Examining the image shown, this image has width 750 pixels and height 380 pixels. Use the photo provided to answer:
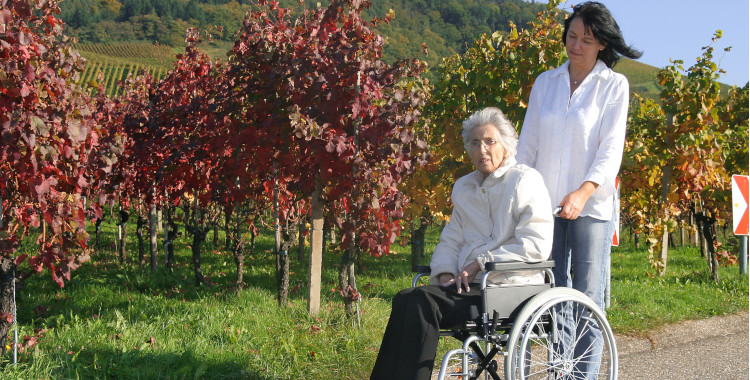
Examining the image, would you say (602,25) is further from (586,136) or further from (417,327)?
(417,327)

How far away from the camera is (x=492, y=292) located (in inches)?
99.9

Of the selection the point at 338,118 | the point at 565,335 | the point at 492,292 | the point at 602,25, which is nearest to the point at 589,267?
the point at 565,335

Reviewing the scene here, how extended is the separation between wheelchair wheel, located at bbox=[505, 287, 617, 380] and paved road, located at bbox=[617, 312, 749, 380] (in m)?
1.20

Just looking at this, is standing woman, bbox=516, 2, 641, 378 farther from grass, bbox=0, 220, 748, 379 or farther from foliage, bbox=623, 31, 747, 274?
foliage, bbox=623, 31, 747, 274

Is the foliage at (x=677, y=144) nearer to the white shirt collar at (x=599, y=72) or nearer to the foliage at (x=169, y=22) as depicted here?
the white shirt collar at (x=599, y=72)

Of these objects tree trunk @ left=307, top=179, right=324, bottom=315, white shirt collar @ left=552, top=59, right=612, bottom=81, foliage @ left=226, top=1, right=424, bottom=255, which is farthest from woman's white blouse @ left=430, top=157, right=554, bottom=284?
tree trunk @ left=307, top=179, right=324, bottom=315

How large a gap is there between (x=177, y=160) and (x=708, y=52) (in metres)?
6.61

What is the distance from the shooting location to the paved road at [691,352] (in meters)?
4.02

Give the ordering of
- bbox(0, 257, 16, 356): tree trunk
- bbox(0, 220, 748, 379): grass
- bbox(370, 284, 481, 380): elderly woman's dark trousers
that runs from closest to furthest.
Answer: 1. bbox(370, 284, 481, 380): elderly woman's dark trousers
2. bbox(0, 220, 748, 379): grass
3. bbox(0, 257, 16, 356): tree trunk

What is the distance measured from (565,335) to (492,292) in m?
0.55

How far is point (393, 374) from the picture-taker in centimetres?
241

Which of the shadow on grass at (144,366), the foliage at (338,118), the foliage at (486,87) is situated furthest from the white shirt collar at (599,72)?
the foliage at (486,87)

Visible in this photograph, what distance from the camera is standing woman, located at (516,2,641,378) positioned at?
290 cm

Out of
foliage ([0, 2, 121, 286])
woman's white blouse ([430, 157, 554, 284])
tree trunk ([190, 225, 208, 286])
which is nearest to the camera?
woman's white blouse ([430, 157, 554, 284])
